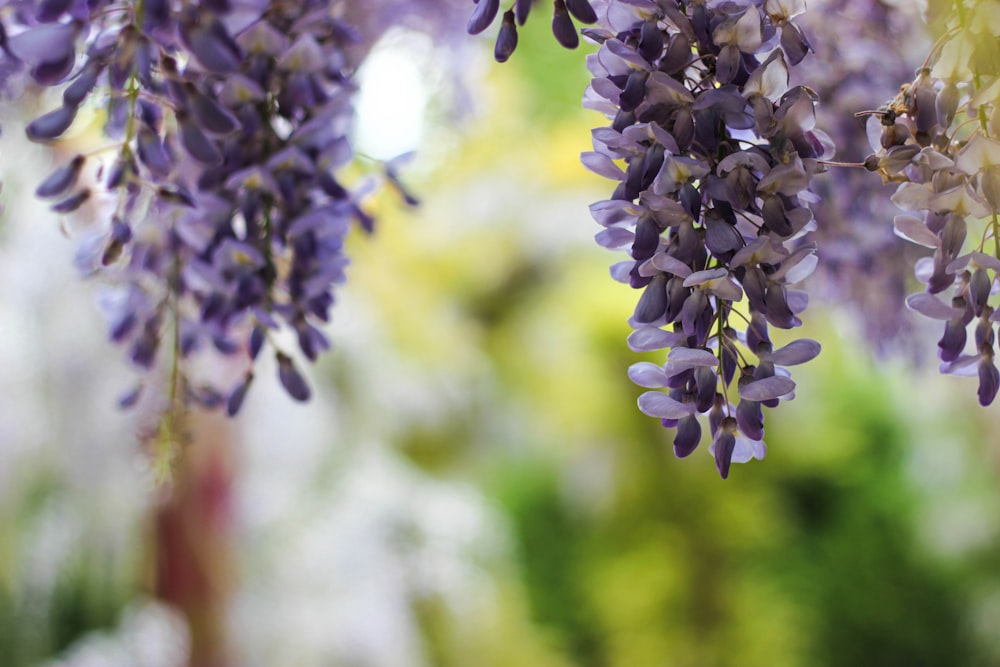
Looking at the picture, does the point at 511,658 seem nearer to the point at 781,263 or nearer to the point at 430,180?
the point at 430,180

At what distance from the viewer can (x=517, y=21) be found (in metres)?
0.35

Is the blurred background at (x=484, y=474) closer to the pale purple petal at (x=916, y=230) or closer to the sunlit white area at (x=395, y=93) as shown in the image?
the sunlit white area at (x=395, y=93)

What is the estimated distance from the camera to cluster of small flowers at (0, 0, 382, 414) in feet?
1.19

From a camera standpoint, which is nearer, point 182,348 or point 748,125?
point 748,125

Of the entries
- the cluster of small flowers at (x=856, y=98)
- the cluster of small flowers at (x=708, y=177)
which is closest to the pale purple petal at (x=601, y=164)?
the cluster of small flowers at (x=708, y=177)

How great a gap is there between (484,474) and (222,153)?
2.18 meters

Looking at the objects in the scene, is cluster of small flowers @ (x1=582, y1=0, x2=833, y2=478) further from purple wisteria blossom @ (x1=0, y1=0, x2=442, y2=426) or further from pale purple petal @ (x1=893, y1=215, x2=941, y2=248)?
purple wisteria blossom @ (x1=0, y1=0, x2=442, y2=426)

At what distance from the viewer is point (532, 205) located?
2.35m

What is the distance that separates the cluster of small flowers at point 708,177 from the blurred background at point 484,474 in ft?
0.96

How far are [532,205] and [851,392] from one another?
1392 millimetres

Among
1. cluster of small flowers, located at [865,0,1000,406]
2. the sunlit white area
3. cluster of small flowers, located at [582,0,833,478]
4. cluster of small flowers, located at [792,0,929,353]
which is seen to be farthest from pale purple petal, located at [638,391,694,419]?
the sunlit white area

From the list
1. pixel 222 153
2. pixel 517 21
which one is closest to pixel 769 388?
pixel 517 21

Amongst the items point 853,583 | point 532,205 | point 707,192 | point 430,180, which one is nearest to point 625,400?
point 532,205

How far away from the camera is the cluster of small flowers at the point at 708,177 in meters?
0.33
